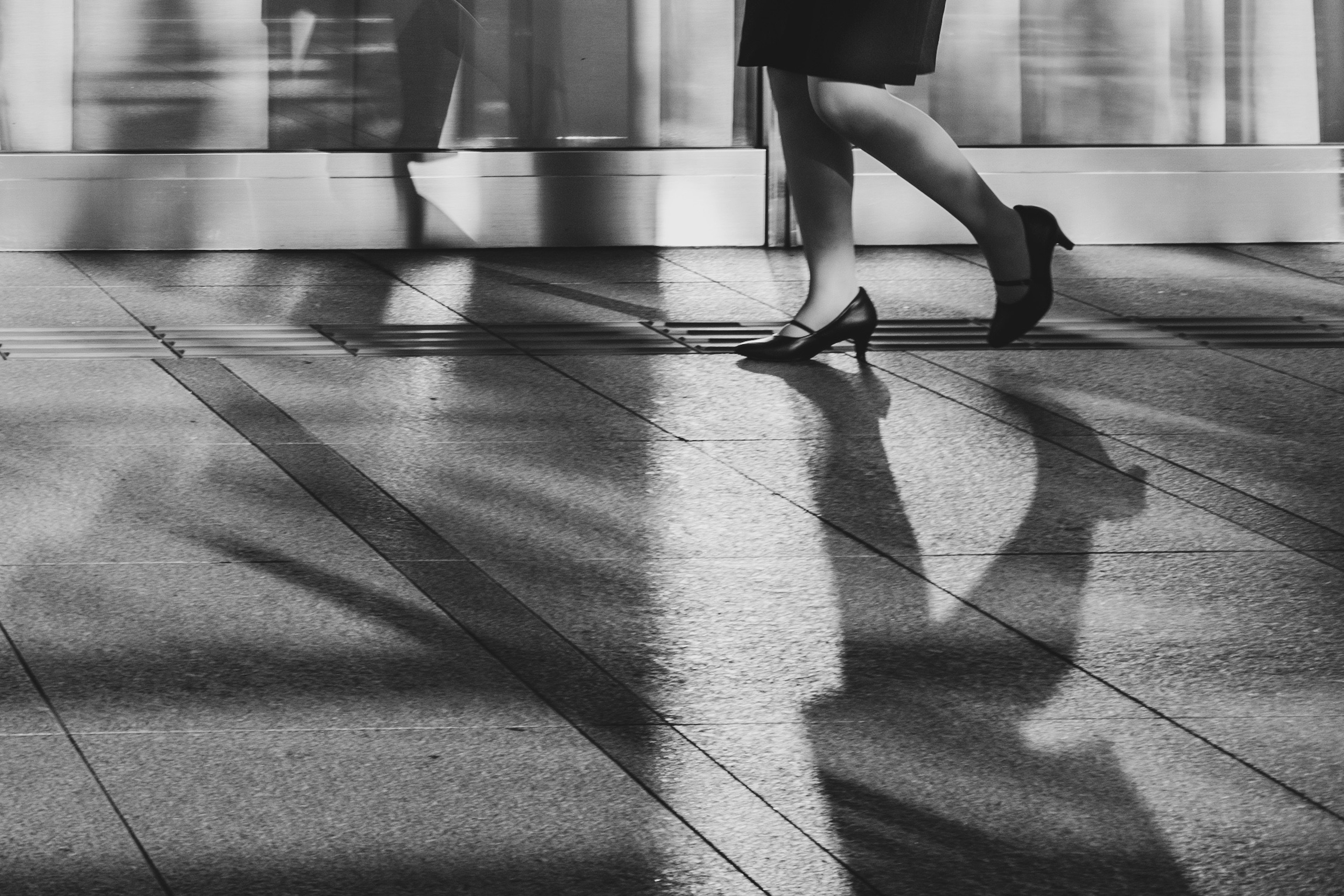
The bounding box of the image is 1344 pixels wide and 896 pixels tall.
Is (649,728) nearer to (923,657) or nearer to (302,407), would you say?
(923,657)

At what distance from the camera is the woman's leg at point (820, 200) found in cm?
477

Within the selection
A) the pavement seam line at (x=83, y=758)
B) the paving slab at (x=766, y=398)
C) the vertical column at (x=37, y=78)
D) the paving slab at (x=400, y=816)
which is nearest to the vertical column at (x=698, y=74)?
the vertical column at (x=37, y=78)

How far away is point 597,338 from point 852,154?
832 millimetres

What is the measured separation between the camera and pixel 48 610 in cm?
291

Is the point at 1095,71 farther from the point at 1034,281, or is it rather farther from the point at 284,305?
the point at 284,305

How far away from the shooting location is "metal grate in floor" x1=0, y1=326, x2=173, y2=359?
15.8ft

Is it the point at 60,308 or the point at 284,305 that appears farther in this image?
the point at 284,305

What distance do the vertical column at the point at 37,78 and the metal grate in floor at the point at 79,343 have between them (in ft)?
5.68

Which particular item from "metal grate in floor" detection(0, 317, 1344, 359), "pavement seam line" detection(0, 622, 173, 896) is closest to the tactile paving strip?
"metal grate in floor" detection(0, 317, 1344, 359)

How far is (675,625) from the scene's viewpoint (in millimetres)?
2885

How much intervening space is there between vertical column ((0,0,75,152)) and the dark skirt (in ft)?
10.2

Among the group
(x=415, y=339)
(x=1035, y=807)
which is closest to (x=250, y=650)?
(x=1035, y=807)

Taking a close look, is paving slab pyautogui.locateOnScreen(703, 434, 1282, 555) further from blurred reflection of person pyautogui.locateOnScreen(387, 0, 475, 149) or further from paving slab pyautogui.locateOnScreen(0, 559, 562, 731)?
blurred reflection of person pyautogui.locateOnScreen(387, 0, 475, 149)

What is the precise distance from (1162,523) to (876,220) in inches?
138
